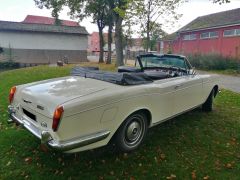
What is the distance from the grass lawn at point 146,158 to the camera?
2.98 m

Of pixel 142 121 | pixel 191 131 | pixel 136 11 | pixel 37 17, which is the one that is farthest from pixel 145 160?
pixel 37 17

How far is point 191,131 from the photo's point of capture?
437 cm

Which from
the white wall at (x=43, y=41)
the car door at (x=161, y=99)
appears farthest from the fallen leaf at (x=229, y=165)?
the white wall at (x=43, y=41)

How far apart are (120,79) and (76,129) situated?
111cm

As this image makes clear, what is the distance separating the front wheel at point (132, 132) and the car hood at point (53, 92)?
65 centimetres

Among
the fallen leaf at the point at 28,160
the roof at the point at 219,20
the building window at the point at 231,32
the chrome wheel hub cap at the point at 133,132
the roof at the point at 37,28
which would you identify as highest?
the roof at the point at 219,20

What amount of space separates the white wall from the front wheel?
83.7ft

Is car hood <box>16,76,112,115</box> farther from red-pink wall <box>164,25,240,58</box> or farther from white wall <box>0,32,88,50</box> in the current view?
white wall <box>0,32,88,50</box>

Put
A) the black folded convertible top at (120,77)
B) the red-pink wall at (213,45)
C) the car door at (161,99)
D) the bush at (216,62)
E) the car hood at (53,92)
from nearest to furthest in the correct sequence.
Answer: the car hood at (53,92) < the black folded convertible top at (120,77) < the car door at (161,99) < the bush at (216,62) < the red-pink wall at (213,45)

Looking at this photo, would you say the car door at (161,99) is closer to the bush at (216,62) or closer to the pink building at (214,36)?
the bush at (216,62)

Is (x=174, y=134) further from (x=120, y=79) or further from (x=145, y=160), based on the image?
(x=120, y=79)

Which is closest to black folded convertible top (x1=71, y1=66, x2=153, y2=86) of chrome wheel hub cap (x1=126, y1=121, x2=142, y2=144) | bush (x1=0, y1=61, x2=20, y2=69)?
chrome wheel hub cap (x1=126, y1=121, x2=142, y2=144)

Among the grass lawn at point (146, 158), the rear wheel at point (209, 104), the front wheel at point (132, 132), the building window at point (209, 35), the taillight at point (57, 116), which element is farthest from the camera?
the building window at point (209, 35)

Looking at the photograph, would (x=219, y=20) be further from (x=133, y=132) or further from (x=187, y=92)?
(x=133, y=132)
